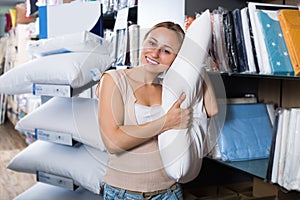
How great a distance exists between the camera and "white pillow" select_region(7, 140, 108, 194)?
169 cm

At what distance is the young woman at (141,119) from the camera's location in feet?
3.65

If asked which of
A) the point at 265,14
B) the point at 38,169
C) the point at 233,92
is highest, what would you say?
the point at 265,14

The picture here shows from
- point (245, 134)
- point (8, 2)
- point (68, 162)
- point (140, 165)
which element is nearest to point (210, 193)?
point (245, 134)

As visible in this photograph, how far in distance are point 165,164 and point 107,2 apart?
50.9 inches

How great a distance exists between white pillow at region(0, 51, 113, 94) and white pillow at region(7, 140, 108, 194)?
12.4 inches

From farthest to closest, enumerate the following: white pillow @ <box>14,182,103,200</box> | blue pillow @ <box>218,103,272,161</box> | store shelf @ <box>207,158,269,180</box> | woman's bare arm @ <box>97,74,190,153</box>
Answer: white pillow @ <box>14,182,103,200</box> → blue pillow @ <box>218,103,272,161</box> → store shelf @ <box>207,158,269,180</box> → woman's bare arm @ <box>97,74,190,153</box>

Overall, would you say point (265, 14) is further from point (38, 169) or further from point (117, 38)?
point (38, 169)

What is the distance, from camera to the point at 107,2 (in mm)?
2186

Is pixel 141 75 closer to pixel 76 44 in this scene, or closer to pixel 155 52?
pixel 155 52

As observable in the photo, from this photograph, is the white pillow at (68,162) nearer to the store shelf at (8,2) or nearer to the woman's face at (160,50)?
the woman's face at (160,50)

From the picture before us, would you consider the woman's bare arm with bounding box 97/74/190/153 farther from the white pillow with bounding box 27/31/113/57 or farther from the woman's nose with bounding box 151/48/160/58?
the white pillow with bounding box 27/31/113/57

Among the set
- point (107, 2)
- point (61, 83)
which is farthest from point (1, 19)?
point (61, 83)

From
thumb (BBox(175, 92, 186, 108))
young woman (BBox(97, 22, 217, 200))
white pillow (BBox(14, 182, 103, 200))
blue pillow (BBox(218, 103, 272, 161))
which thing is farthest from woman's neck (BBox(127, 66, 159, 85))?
white pillow (BBox(14, 182, 103, 200))

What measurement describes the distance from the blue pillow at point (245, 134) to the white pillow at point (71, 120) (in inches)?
19.5
